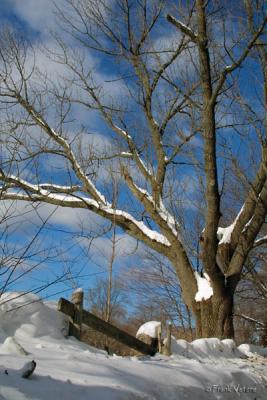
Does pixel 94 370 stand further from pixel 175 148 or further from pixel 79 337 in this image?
pixel 175 148

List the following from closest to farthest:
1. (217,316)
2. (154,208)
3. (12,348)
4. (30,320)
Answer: (12,348) < (30,320) < (217,316) < (154,208)

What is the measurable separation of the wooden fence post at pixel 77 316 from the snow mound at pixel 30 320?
0.34 ft

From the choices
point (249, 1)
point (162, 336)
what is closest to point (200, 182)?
point (249, 1)

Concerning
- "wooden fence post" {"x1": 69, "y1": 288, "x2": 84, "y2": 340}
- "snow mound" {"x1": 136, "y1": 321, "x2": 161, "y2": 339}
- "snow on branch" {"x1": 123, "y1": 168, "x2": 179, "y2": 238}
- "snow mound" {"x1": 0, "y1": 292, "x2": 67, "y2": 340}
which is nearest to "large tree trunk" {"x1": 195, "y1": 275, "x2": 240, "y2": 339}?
"snow on branch" {"x1": 123, "y1": 168, "x2": 179, "y2": 238}

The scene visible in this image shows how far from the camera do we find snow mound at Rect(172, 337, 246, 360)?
7137mm

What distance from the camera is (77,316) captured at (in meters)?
5.54

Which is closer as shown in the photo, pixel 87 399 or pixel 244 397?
pixel 87 399

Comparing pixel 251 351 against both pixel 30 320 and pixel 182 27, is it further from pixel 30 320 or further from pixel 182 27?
pixel 182 27

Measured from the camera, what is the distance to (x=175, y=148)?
11492mm

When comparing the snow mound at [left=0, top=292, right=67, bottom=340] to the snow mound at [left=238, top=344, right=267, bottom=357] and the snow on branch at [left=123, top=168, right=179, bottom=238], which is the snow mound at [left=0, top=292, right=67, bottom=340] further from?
the snow mound at [left=238, top=344, right=267, bottom=357]

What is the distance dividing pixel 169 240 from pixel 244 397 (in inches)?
198

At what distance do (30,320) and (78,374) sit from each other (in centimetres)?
221

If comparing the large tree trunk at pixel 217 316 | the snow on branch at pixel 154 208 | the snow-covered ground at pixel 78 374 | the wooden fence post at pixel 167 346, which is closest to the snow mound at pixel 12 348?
the snow-covered ground at pixel 78 374

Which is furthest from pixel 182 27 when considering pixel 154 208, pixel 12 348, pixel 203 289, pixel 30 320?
pixel 12 348
